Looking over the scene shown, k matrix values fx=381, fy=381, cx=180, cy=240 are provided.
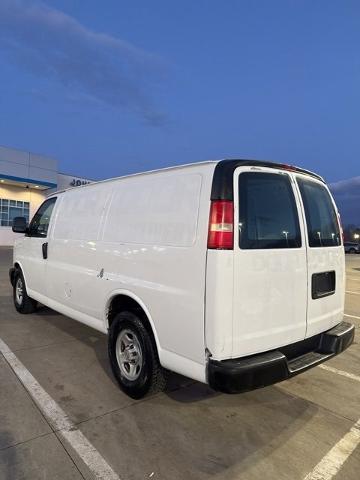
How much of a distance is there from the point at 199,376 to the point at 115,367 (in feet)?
4.39

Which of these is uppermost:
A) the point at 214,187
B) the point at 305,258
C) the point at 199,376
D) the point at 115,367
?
the point at 214,187

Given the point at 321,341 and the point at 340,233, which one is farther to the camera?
the point at 340,233

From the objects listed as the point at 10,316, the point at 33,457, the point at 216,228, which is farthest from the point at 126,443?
the point at 10,316

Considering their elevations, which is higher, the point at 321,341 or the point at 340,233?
the point at 340,233

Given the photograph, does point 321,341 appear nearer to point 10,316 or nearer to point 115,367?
point 115,367

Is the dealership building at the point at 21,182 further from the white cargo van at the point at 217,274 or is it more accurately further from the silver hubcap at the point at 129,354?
the silver hubcap at the point at 129,354

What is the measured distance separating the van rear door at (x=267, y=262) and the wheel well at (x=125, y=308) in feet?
3.41

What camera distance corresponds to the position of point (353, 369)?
4.74 m

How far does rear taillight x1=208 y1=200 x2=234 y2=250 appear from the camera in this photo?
9.29ft

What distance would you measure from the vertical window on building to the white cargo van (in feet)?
103

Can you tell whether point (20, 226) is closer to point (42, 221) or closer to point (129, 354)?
point (42, 221)

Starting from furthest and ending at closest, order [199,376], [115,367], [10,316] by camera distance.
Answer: [10,316] < [115,367] < [199,376]

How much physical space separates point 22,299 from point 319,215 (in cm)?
528

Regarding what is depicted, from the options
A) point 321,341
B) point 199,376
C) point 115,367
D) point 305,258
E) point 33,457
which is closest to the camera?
point 33,457
